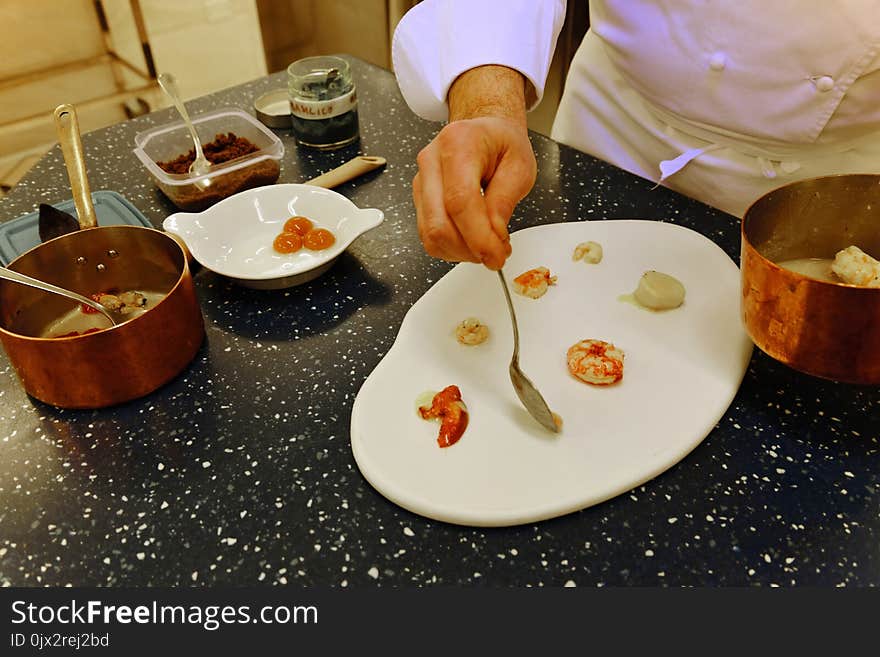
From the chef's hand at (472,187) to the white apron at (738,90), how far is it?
0.31 metres

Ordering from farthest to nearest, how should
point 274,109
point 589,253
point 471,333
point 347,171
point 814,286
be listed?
1. point 274,109
2. point 347,171
3. point 589,253
4. point 471,333
5. point 814,286

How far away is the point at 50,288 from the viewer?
2.52 feet

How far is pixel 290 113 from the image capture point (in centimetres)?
136

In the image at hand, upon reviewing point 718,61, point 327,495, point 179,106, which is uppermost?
point 718,61

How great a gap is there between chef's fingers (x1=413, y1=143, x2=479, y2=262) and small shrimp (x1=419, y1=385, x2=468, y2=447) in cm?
15

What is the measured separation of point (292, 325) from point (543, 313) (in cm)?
31


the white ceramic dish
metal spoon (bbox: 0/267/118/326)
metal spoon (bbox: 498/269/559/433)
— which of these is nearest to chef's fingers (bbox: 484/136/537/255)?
metal spoon (bbox: 498/269/559/433)

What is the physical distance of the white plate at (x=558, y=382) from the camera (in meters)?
0.68

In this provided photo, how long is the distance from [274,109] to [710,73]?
793 mm

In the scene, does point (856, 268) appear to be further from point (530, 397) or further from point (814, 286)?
point (530, 397)

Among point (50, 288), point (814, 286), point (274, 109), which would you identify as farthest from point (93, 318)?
point (814, 286)

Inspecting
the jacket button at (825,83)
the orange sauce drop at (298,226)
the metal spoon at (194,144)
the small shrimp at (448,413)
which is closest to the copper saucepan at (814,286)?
the jacket button at (825,83)

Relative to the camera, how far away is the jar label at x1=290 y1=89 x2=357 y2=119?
1232 millimetres

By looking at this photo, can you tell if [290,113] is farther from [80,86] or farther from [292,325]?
[80,86]
